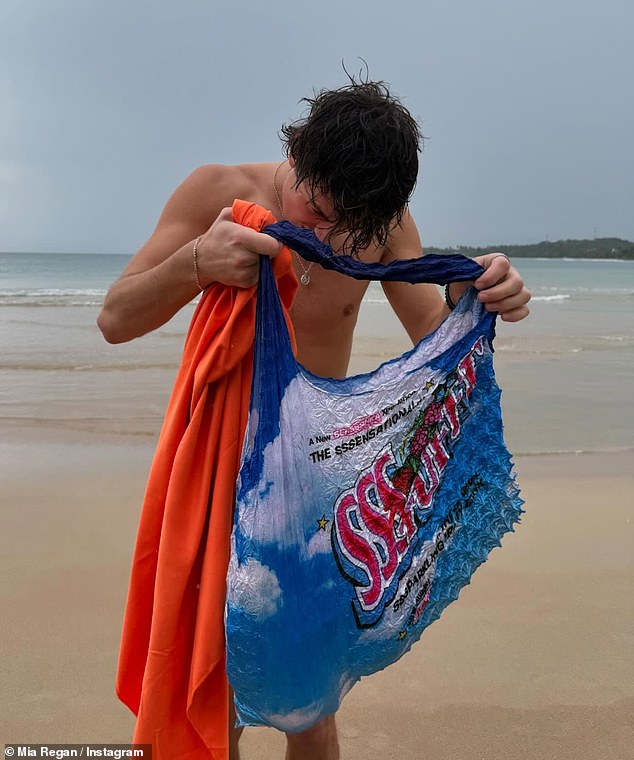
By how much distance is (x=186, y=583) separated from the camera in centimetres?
146

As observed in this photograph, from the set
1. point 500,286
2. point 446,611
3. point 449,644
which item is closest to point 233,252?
point 500,286

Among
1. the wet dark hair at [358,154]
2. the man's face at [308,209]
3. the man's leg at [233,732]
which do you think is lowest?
the man's leg at [233,732]

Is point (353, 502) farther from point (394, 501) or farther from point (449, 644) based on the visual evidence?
point (449, 644)

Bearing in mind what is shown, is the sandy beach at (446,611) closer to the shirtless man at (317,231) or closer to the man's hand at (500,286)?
the shirtless man at (317,231)

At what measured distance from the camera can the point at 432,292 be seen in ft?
6.17

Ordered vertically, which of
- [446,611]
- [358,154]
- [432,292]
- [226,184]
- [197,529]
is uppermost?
[358,154]

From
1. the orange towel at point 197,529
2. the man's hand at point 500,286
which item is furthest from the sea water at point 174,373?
the orange towel at point 197,529

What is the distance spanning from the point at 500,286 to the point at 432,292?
312mm

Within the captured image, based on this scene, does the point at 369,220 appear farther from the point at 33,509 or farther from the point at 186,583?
the point at 33,509

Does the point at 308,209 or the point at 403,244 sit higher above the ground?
the point at 308,209

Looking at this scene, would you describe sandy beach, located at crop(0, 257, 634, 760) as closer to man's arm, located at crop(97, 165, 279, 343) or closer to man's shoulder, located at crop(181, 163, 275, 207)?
man's arm, located at crop(97, 165, 279, 343)

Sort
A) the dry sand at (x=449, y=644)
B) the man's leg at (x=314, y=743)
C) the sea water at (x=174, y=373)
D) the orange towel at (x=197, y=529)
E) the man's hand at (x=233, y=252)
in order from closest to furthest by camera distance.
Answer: the man's hand at (x=233, y=252) < the orange towel at (x=197, y=529) < the man's leg at (x=314, y=743) < the dry sand at (x=449, y=644) < the sea water at (x=174, y=373)

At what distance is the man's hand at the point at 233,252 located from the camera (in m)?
1.33

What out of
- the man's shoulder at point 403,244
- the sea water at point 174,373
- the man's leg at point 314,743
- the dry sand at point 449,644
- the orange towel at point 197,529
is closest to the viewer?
the orange towel at point 197,529
